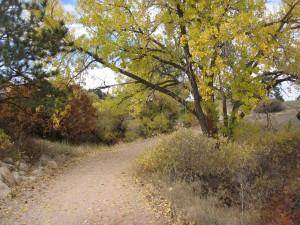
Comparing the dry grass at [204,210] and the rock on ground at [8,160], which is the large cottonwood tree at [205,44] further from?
the rock on ground at [8,160]

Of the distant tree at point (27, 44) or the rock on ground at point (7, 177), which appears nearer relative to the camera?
the distant tree at point (27, 44)

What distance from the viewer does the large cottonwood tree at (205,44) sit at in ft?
29.1

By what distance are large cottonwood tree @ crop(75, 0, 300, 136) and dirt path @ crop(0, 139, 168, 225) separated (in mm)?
3509

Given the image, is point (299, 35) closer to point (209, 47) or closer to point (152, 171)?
point (209, 47)

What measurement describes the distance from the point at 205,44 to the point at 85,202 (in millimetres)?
4886

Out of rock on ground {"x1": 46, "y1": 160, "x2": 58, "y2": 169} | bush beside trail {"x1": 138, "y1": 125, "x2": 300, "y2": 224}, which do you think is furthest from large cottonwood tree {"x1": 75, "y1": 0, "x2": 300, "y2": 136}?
rock on ground {"x1": 46, "y1": 160, "x2": 58, "y2": 169}

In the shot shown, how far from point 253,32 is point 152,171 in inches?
203

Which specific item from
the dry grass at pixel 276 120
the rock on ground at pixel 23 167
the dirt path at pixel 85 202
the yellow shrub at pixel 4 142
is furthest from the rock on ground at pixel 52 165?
the dry grass at pixel 276 120

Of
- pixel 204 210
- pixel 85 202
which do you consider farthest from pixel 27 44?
pixel 204 210

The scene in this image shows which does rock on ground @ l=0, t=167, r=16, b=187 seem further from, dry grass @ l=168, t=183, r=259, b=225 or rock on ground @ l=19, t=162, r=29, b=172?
dry grass @ l=168, t=183, r=259, b=225

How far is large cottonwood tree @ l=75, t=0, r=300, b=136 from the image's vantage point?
29.1 ft

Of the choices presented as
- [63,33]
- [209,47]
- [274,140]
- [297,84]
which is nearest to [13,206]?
[63,33]

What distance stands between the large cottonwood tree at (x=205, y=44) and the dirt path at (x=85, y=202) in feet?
11.5

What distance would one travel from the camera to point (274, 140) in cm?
1194
